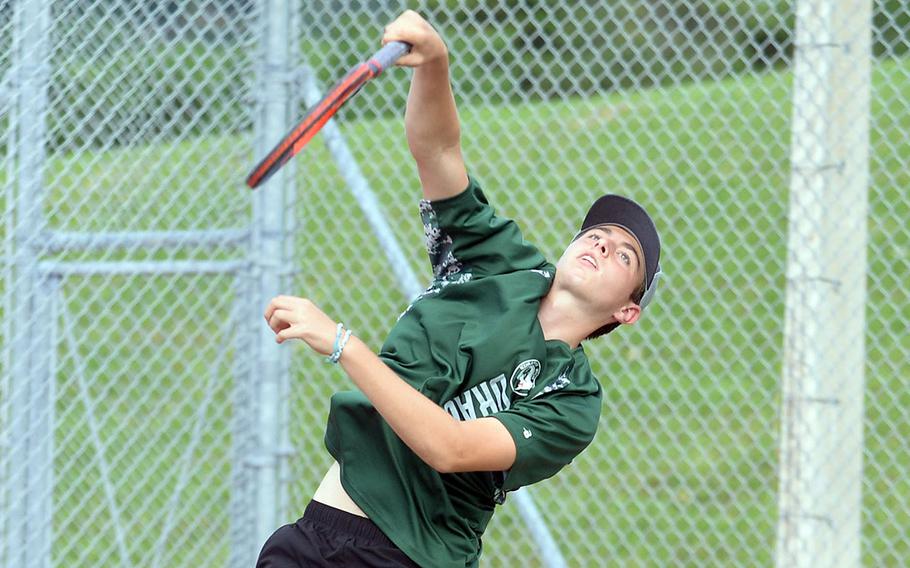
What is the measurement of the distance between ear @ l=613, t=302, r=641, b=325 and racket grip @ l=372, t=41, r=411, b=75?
2.22 feet

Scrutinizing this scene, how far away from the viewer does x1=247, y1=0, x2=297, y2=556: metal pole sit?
12.2 feet

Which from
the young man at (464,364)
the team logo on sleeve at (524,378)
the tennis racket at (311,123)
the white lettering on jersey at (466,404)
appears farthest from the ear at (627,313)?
the tennis racket at (311,123)

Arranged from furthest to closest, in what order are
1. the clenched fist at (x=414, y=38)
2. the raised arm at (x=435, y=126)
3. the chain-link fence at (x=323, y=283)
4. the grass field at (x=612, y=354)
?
the grass field at (x=612, y=354) → the chain-link fence at (x=323, y=283) → the raised arm at (x=435, y=126) → the clenched fist at (x=414, y=38)

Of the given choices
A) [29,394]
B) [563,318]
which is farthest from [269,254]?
[563,318]

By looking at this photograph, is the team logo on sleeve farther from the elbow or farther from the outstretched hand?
the outstretched hand

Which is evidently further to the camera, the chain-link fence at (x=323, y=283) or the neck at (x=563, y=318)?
the chain-link fence at (x=323, y=283)

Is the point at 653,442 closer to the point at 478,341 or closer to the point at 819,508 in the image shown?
the point at 819,508

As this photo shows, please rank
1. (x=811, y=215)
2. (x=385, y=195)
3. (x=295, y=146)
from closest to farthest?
(x=295, y=146)
(x=811, y=215)
(x=385, y=195)

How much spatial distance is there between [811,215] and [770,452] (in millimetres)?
2064

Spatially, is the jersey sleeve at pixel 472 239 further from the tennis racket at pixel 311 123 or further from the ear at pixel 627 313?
the tennis racket at pixel 311 123

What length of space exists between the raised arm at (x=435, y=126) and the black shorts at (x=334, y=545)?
0.63 metres

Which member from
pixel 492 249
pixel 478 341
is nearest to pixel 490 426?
pixel 478 341

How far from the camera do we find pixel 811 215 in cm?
383

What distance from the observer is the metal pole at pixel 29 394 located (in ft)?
10.6
